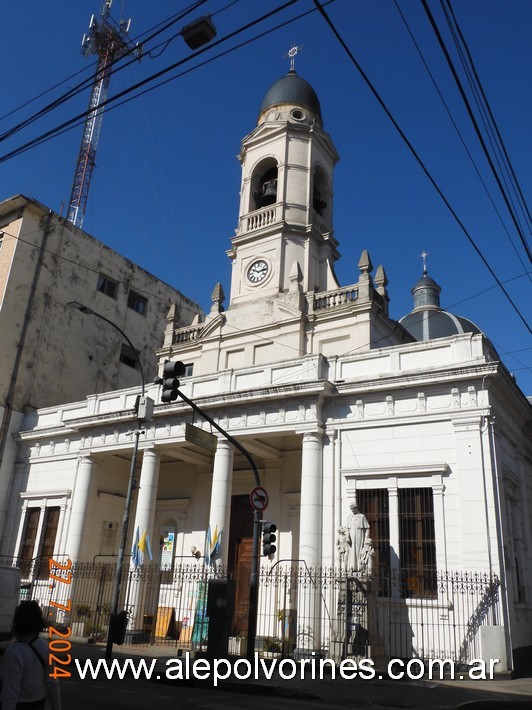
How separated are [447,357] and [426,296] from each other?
24.9m

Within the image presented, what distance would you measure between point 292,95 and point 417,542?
2337 centimetres

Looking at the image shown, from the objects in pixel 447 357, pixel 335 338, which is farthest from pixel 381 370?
pixel 335 338

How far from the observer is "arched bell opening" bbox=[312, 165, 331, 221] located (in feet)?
97.6

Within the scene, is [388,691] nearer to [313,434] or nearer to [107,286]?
[313,434]

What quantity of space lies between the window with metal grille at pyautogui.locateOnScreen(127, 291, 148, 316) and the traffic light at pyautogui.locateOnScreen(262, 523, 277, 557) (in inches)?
920

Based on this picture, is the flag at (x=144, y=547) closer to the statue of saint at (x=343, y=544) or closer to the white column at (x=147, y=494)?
the white column at (x=147, y=494)

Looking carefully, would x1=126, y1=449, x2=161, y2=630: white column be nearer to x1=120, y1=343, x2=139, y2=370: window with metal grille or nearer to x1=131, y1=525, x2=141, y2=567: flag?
x1=131, y1=525, x2=141, y2=567: flag

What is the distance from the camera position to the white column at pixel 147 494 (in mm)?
21406

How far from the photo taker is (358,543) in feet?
55.2

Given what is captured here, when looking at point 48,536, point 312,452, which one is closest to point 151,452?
point 312,452

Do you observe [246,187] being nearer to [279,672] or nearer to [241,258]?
[241,258]

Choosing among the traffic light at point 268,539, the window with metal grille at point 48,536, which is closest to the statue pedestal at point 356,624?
the traffic light at point 268,539

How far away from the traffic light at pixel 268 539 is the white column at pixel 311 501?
3.88 m

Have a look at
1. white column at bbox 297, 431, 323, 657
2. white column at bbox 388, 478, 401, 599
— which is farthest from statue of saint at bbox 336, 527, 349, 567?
white column at bbox 388, 478, 401, 599
